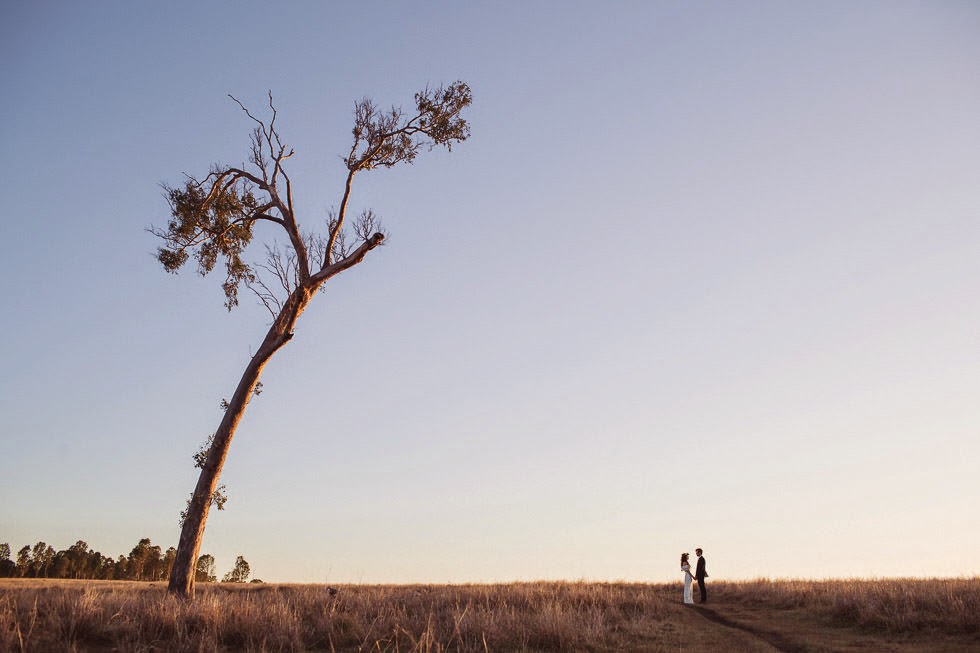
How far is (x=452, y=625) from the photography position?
30.8 ft

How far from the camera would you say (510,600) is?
1327 centimetres

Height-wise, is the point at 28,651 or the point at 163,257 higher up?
the point at 163,257

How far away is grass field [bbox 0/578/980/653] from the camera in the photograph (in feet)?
24.3

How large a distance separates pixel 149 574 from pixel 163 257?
9409 centimetres

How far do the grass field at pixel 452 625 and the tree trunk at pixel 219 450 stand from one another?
2.59m

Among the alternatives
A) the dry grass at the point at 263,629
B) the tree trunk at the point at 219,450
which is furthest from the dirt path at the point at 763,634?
the tree trunk at the point at 219,450

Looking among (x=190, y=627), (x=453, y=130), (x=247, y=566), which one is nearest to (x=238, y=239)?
(x=453, y=130)

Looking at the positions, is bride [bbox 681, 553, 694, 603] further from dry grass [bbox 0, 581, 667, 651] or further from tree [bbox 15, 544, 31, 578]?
tree [bbox 15, 544, 31, 578]

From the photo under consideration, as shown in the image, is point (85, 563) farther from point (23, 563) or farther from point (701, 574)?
point (701, 574)

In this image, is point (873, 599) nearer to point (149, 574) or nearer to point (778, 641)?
point (778, 641)

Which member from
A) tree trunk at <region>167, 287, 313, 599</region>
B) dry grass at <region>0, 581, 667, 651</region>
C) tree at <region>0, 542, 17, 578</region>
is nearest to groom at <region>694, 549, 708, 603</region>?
dry grass at <region>0, 581, 667, 651</region>

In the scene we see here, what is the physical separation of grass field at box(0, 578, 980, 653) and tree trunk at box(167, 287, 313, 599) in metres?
2.59

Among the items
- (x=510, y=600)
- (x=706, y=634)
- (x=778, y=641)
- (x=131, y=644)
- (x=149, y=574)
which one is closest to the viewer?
(x=131, y=644)

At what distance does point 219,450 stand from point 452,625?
8352 millimetres
